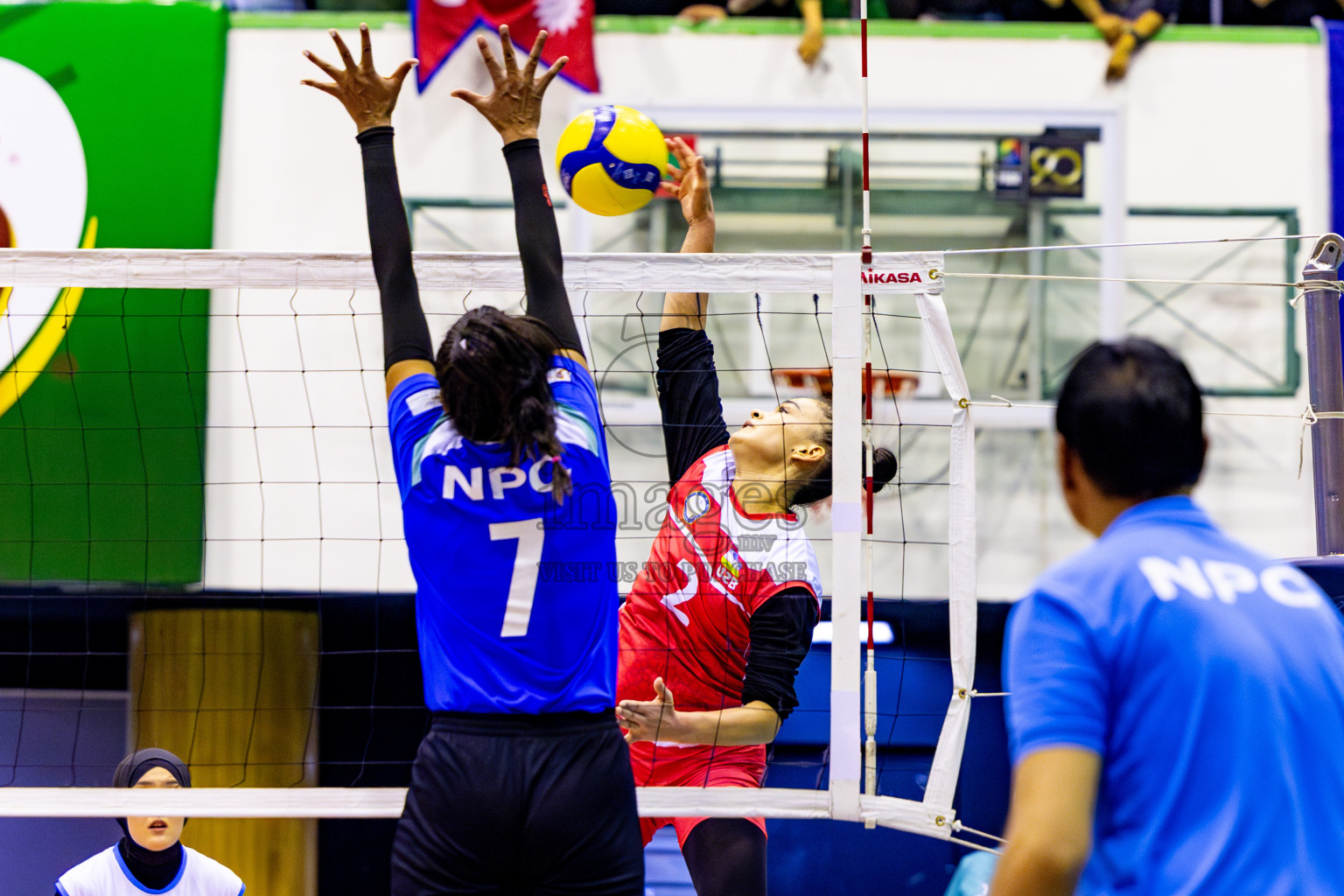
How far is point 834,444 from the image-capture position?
10.3 ft

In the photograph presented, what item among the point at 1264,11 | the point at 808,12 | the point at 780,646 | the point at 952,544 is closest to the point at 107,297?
the point at 808,12

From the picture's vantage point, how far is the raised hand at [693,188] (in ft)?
11.3

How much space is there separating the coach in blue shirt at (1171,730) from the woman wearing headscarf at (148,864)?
384cm

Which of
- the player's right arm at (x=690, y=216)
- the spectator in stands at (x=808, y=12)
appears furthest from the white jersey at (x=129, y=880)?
the spectator in stands at (x=808, y=12)

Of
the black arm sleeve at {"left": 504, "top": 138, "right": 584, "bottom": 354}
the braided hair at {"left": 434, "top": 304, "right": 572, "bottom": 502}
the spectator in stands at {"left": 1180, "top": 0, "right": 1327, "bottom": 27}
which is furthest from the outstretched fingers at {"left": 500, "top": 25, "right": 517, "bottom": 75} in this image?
the spectator in stands at {"left": 1180, "top": 0, "right": 1327, "bottom": 27}

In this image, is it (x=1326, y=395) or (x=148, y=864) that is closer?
(x=1326, y=395)

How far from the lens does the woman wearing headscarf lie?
424 cm

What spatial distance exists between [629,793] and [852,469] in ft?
4.55

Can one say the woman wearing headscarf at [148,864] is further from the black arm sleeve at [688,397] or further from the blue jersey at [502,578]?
the blue jersey at [502,578]

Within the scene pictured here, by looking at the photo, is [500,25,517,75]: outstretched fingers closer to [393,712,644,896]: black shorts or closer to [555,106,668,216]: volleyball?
[555,106,668,216]: volleyball

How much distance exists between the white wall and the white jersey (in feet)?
7.36

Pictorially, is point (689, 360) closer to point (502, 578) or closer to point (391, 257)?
point (391, 257)

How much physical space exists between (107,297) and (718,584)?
4868mm

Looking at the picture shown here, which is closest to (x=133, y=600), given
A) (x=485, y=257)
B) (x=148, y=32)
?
(x=148, y=32)
